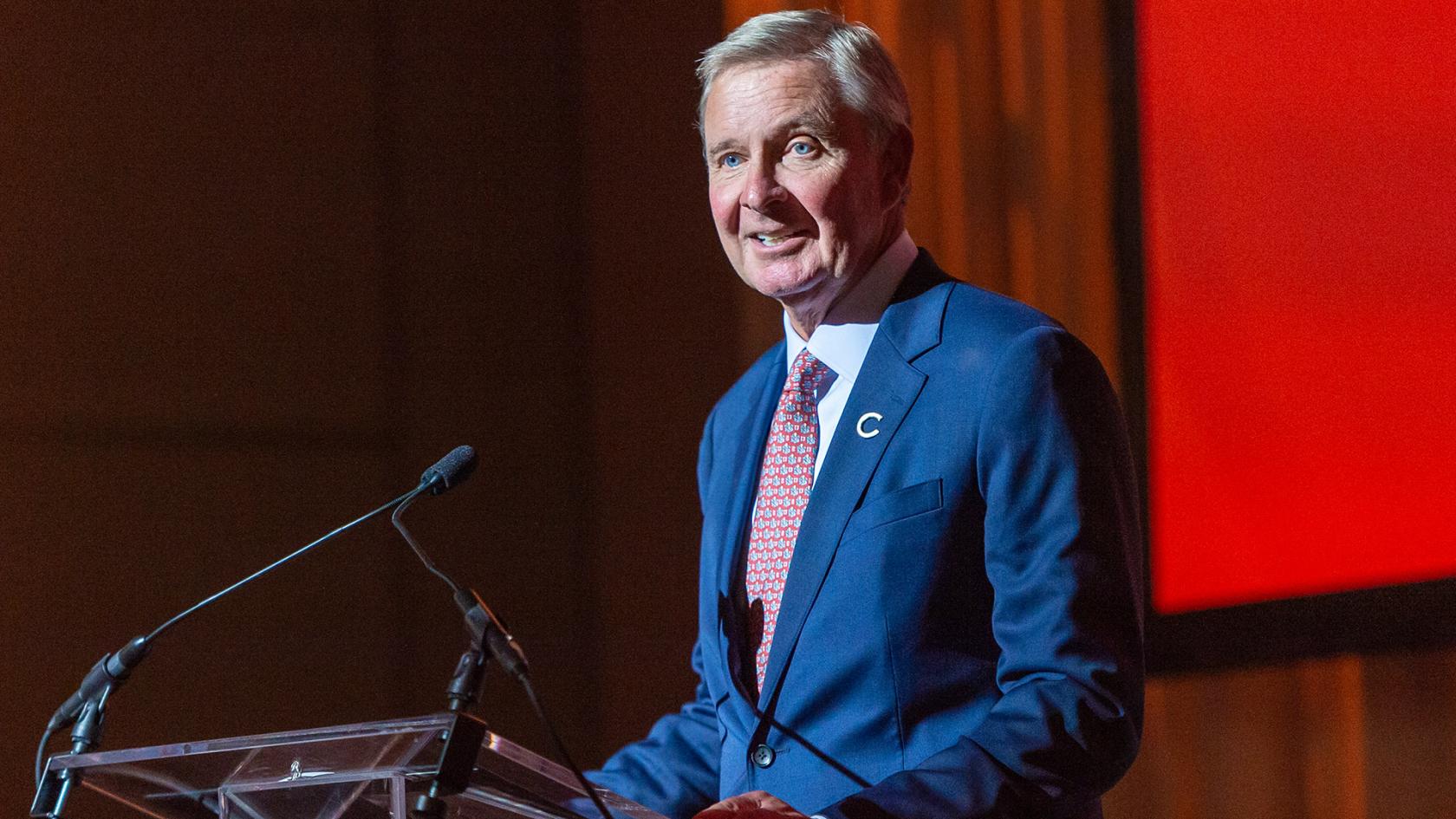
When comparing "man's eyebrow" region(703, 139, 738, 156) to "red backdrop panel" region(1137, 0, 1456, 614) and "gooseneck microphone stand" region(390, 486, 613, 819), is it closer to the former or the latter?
"gooseneck microphone stand" region(390, 486, 613, 819)

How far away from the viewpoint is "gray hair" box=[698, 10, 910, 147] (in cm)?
197

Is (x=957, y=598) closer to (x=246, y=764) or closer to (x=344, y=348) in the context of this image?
(x=246, y=764)

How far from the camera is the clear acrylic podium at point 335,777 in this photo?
4.15ft

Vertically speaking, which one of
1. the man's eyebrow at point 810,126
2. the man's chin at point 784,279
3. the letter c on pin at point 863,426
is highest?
the man's eyebrow at point 810,126

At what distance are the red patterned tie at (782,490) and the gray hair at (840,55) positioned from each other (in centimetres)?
34

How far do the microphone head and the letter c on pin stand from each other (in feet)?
1.63

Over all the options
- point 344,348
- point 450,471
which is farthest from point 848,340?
point 344,348

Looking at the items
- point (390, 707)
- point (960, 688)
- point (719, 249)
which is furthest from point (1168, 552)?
point (390, 707)

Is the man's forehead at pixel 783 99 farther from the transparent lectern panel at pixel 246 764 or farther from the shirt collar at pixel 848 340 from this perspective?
the transparent lectern panel at pixel 246 764

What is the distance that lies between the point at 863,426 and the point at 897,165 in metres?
0.42

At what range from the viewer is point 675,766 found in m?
2.06

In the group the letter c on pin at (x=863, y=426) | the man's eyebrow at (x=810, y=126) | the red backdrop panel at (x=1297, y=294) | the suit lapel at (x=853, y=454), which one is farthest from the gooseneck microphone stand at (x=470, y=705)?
the red backdrop panel at (x=1297, y=294)

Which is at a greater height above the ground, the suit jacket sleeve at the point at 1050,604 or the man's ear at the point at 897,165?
the man's ear at the point at 897,165

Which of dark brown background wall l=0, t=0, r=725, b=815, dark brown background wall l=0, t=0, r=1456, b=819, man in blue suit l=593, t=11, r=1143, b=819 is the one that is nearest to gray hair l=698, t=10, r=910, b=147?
man in blue suit l=593, t=11, r=1143, b=819
